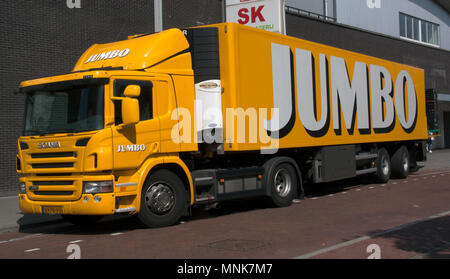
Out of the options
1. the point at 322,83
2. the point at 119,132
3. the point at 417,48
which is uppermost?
the point at 417,48

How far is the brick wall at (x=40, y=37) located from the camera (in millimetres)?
15625

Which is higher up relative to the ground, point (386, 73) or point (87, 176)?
point (386, 73)

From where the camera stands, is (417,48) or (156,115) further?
(417,48)

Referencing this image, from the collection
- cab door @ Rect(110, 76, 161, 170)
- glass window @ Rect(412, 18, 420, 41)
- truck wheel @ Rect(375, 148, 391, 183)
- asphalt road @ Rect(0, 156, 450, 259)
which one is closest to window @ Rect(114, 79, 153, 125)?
cab door @ Rect(110, 76, 161, 170)

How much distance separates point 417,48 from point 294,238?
32.8m

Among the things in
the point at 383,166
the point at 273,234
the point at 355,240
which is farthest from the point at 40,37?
the point at 355,240

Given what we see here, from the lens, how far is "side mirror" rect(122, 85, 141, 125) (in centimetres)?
925

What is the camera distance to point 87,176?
30.0ft

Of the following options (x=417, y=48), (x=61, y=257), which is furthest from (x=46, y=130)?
(x=417, y=48)

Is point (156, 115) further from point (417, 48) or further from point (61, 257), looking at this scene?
point (417, 48)

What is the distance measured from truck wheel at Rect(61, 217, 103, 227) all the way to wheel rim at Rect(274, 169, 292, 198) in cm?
427

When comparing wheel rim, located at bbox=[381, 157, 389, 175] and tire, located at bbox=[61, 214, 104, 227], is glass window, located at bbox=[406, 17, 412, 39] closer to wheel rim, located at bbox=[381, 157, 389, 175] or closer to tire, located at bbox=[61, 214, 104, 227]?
wheel rim, located at bbox=[381, 157, 389, 175]

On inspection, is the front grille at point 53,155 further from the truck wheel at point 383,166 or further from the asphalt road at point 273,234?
the truck wheel at point 383,166
